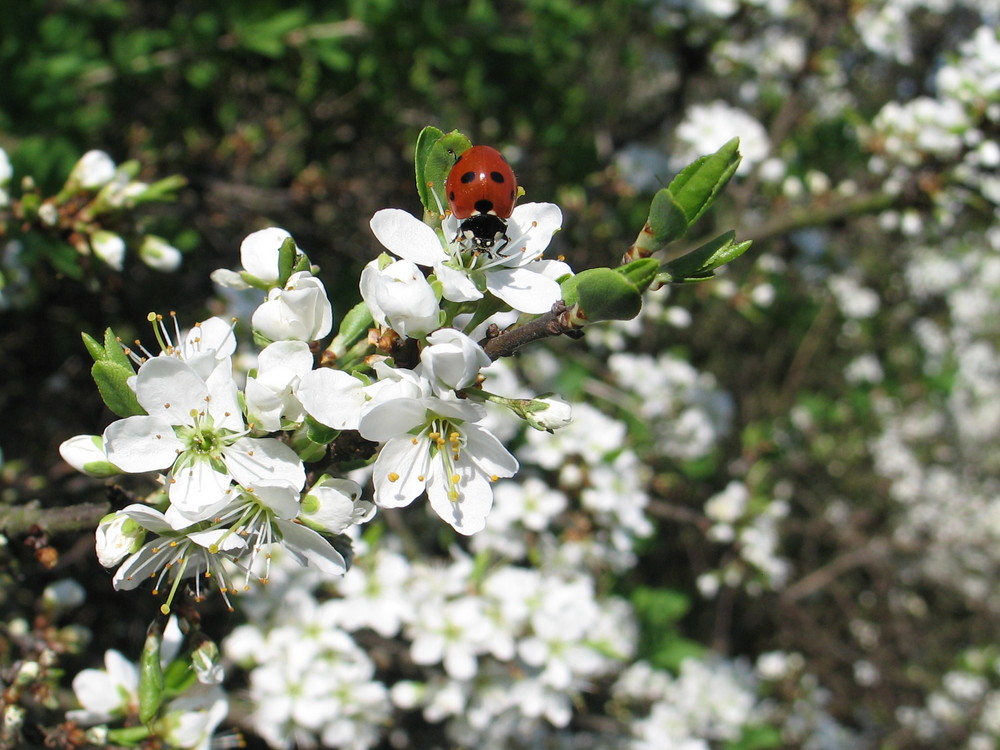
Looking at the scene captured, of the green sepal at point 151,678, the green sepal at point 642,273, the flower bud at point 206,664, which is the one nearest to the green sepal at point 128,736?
the green sepal at point 151,678

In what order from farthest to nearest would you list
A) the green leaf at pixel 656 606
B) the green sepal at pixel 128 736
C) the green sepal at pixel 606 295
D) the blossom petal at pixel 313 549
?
1. the green leaf at pixel 656 606
2. the green sepal at pixel 128 736
3. the blossom petal at pixel 313 549
4. the green sepal at pixel 606 295

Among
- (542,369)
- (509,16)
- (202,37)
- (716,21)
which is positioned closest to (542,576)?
(542,369)

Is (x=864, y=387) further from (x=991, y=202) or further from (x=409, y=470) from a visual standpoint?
(x=409, y=470)

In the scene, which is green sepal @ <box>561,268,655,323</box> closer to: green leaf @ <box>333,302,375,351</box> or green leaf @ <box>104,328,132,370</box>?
green leaf @ <box>333,302,375,351</box>

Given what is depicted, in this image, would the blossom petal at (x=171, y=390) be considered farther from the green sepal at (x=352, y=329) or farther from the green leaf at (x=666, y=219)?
the green leaf at (x=666, y=219)

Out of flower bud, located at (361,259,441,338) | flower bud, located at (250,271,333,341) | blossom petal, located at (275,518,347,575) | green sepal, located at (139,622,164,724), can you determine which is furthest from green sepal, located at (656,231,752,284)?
green sepal, located at (139,622,164,724)

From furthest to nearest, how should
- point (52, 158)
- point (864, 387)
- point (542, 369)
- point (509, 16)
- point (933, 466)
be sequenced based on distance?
point (933, 466) < point (864, 387) < point (509, 16) < point (542, 369) < point (52, 158)

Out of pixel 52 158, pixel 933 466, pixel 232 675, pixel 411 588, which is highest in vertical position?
pixel 52 158
